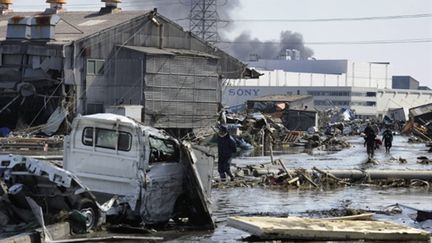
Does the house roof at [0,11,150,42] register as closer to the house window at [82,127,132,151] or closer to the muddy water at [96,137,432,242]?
the muddy water at [96,137,432,242]

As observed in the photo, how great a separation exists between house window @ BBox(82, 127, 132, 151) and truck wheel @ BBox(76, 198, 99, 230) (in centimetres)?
112

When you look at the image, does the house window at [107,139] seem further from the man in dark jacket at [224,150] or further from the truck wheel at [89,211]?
the man in dark jacket at [224,150]

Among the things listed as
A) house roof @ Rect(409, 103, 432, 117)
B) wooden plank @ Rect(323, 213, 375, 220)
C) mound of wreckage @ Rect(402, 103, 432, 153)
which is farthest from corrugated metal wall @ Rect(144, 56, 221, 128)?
wooden plank @ Rect(323, 213, 375, 220)

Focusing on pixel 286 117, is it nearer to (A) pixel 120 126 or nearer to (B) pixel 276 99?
(B) pixel 276 99

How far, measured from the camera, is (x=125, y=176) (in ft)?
45.5

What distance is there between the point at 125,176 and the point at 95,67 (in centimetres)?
3055

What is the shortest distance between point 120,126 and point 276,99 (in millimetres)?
65958

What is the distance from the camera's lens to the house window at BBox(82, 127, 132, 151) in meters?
13.9

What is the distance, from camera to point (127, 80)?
1741 inches

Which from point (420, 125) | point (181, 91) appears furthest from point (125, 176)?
point (420, 125)

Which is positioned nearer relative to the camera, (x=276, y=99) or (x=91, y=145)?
(x=91, y=145)

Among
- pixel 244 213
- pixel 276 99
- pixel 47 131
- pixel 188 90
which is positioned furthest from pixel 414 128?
pixel 244 213

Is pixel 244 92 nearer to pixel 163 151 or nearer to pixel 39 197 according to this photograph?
pixel 163 151

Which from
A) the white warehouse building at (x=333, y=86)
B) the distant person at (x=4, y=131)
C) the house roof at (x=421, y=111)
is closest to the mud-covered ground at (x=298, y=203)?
the distant person at (x=4, y=131)
